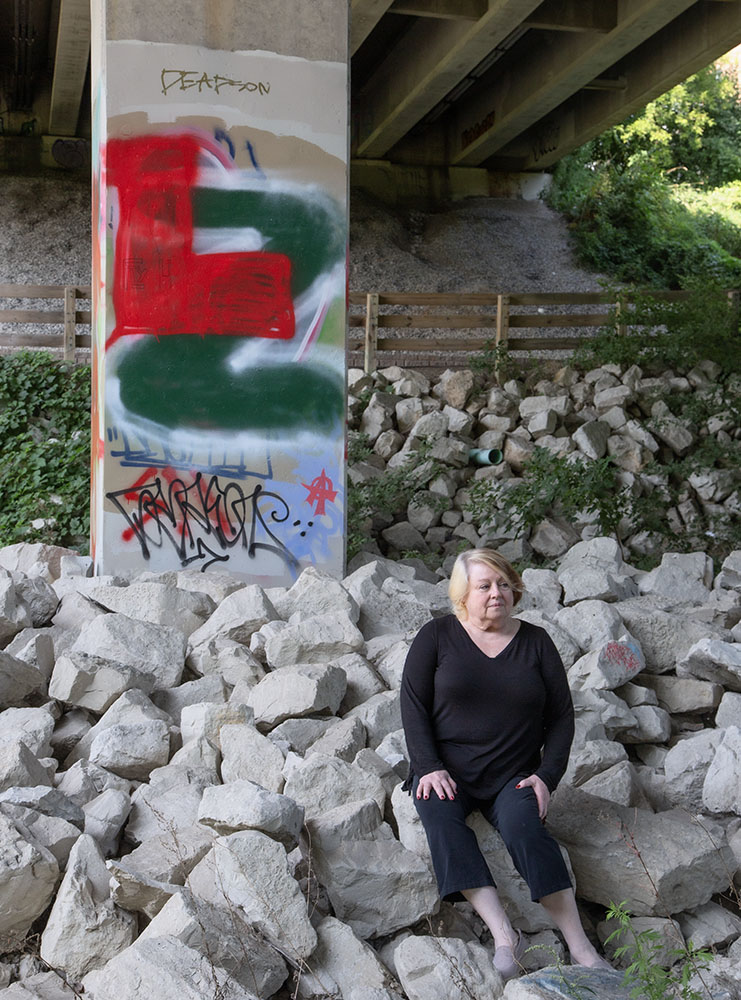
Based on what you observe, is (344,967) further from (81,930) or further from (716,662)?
(716,662)

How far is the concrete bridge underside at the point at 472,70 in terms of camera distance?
14.1 m

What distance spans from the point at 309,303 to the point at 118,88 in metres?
1.94

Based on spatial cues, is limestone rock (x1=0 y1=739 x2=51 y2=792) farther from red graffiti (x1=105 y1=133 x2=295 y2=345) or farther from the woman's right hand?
red graffiti (x1=105 y1=133 x2=295 y2=345)

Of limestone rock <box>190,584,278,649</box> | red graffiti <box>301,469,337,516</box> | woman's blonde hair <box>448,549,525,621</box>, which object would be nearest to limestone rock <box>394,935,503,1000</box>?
woman's blonde hair <box>448,549,525,621</box>

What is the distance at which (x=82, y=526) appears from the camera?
9242 mm

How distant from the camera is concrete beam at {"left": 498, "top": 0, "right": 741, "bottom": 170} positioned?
14656 millimetres

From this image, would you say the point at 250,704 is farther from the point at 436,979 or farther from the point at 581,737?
the point at 436,979

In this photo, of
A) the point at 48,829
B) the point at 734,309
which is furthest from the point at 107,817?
the point at 734,309

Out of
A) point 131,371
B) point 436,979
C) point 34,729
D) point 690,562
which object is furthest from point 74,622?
point 690,562

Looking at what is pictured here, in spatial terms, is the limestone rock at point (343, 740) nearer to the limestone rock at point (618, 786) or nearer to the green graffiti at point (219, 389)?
the limestone rock at point (618, 786)

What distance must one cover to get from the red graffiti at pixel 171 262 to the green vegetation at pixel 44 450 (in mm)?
2870

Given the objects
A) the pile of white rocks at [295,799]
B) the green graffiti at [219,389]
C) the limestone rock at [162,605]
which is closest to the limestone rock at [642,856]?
the pile of white rocks at [295,799]

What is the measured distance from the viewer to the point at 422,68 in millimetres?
16281

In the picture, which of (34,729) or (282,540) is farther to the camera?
(282,540)
